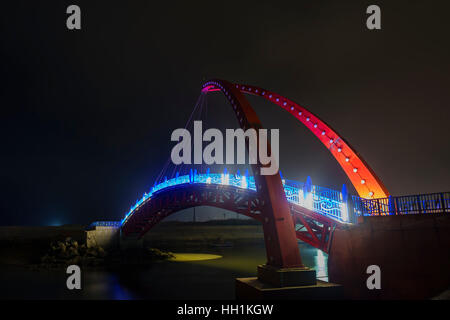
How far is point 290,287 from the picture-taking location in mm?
8789

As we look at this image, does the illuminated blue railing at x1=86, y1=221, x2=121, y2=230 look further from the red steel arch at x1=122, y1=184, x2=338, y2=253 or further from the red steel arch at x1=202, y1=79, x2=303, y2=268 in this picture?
the red steel arch at x1=202, y1=79, x2=303, y2=268

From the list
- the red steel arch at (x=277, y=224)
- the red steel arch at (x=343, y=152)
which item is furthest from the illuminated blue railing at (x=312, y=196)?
the red steel arch at (x=277, y=224)

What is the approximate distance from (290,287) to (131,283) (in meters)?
18.3

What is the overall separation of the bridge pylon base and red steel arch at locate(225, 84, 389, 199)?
10314 mm

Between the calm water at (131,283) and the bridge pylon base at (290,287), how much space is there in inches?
375

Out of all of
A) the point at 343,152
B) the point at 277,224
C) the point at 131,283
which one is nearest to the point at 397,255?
the point at 277,224

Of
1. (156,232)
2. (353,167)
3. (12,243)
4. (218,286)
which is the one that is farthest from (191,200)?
(156,232)

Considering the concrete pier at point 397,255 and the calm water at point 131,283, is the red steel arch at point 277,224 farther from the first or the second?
the calm water at point 131,283

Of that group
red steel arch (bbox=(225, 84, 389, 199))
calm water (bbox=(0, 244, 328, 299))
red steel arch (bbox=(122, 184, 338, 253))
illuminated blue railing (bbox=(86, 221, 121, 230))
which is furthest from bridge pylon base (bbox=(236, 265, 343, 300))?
illuminated blue railing (bbox=(86, 221, 121, 230))

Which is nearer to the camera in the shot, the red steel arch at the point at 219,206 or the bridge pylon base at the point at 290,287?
the bridge pylon base at the point at 290,287

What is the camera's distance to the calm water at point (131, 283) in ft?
62.6

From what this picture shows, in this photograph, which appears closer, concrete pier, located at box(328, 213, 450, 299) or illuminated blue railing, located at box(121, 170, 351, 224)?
concrete pier, located at box(328, 213, 450, 299)

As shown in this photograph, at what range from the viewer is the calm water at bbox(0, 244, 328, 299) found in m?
19.1
